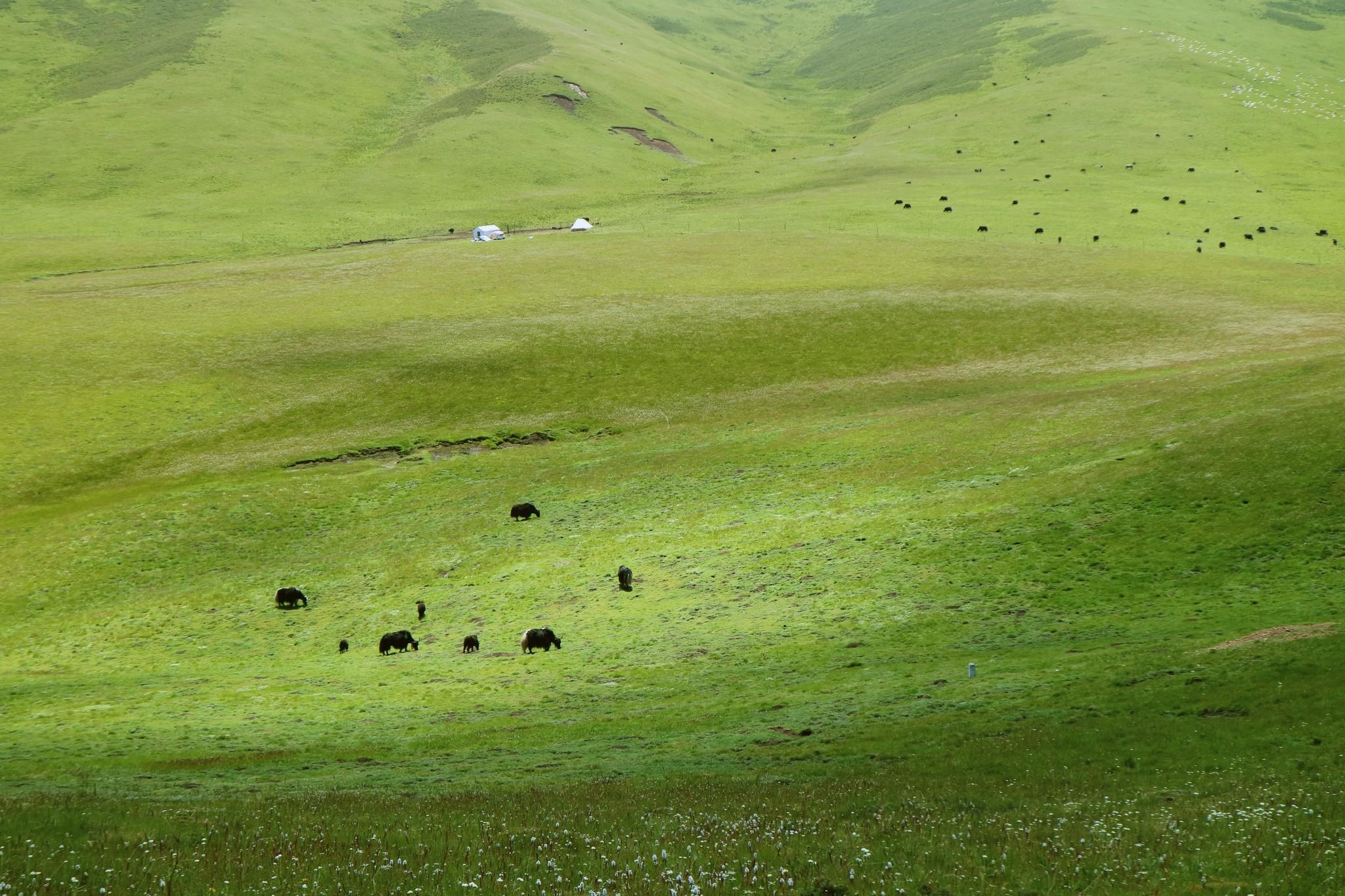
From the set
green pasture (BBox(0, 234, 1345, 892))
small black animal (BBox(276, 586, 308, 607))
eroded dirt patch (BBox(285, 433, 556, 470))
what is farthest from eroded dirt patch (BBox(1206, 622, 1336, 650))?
eroded dirt patch (BBox(285, 433, 556, 470))

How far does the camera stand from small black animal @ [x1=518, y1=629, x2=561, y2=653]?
41.9 meters

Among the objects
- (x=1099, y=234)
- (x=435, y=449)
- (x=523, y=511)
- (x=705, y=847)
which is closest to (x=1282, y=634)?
(x=705, y=847)

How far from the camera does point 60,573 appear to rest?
5362 cm

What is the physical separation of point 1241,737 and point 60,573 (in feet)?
179

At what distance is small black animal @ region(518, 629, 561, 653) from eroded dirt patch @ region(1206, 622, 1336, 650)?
2417 cm

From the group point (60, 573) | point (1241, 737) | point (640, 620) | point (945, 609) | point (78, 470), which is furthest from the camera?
point (78, 470)

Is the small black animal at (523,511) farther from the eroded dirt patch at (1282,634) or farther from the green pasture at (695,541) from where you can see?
the eroded dirt patch at (1282,634)

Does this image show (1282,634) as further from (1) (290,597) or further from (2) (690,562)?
(1) (290,597)

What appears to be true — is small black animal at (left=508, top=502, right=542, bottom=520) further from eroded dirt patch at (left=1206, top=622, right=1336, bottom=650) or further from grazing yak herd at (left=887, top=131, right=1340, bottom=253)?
grazing yak herd at (left=887, top=131, right=1340, bottom=253)

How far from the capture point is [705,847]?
592 inches

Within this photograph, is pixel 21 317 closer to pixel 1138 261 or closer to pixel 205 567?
pixel 205 567

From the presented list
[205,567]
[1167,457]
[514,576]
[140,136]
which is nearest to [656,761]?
[514,576]

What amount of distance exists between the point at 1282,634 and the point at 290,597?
41.8 m

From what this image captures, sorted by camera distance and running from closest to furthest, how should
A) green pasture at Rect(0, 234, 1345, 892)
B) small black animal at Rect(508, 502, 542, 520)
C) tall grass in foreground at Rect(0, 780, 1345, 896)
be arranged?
tall grass in foreground at Rect(0, 780, 1345, 896) < green pasture at Rect(0, 234, 1345, 892) < small black animal at Rect(508, 502, 542, 520)
